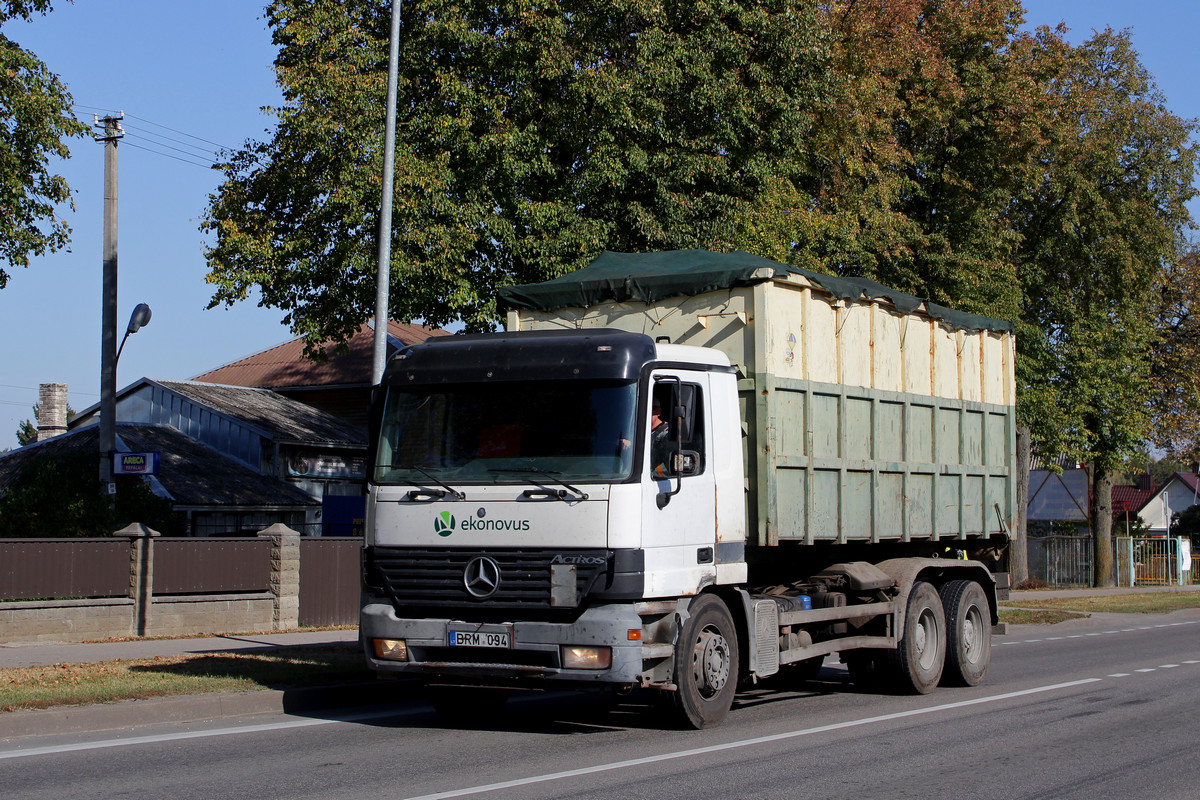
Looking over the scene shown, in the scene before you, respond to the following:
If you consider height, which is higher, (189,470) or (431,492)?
(189,470)

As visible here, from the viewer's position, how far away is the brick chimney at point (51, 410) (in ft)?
141

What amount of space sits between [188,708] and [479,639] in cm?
289

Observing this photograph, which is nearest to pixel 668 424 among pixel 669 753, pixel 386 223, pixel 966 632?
pixel 669 753

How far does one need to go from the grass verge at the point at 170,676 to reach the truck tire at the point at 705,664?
12.5 feet

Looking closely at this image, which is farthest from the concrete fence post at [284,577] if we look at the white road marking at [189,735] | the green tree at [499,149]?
the white road marking at [189,735]

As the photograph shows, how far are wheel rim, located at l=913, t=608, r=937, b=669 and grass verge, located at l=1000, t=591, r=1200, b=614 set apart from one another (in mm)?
14418

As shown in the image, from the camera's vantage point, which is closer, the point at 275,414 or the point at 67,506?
the point at 67,506

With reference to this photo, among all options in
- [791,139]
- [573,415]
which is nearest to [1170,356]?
[791,139]

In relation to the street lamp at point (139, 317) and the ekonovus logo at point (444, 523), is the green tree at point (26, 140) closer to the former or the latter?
the street lamp at point (139, 317)

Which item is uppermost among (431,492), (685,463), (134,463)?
(134,463)

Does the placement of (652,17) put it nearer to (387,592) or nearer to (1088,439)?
(387,592)

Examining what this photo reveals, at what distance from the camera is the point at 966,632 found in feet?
41.3

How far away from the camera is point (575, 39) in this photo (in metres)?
22.4

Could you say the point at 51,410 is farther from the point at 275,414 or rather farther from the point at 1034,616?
the point at 1034,616
